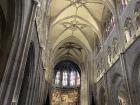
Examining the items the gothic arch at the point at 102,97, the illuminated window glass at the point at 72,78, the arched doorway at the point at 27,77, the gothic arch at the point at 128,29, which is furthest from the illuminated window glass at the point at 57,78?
the gothic arch at the point at 128,29

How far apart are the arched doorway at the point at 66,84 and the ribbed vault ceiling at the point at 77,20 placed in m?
8.75

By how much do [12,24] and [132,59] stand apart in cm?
804

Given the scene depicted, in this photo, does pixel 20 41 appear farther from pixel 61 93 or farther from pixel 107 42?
pixel 61 93

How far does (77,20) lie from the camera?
21.7 meters

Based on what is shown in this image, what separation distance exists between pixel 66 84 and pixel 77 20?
14.1m

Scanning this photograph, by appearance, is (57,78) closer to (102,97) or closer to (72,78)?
(72,78)

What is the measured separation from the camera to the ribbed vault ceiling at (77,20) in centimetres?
1916

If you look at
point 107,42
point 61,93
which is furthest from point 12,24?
point 61,93

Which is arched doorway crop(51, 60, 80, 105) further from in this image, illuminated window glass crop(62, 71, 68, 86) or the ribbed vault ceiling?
the ribbed vault ceiling

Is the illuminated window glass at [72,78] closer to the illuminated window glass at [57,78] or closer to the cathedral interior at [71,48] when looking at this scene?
the cathedral interior at [71,48]

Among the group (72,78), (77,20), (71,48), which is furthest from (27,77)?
(72,78)

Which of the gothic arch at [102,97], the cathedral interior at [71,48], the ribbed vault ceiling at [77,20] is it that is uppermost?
the ribbed vault ceiling at [77,20]

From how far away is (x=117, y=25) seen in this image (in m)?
14.3

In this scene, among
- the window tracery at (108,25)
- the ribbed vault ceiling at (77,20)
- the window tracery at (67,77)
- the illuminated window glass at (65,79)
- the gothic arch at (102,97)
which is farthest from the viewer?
the illuminated window glass at (65,79)
